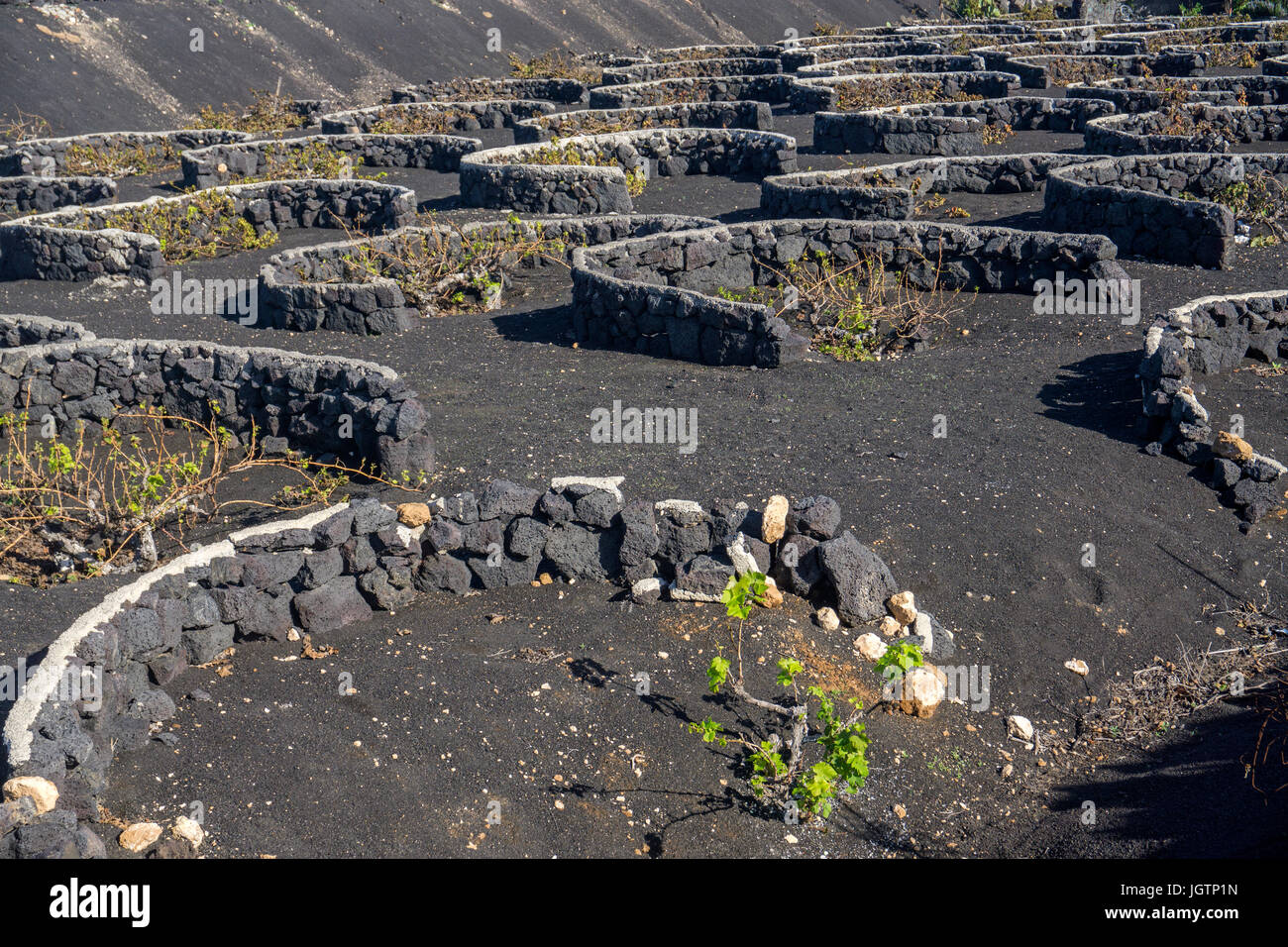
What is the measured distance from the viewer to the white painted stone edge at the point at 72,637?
550cm

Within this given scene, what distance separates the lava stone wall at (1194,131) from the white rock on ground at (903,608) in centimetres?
1451

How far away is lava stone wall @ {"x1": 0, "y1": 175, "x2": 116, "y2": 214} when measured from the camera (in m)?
20.7

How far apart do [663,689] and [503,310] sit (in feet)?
27.6

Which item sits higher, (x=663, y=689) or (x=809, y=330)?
(x=809, y=330)

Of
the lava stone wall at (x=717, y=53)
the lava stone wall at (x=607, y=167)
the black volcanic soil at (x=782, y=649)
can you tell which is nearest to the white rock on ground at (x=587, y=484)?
the black volcanic soil at (x=782, y=649)

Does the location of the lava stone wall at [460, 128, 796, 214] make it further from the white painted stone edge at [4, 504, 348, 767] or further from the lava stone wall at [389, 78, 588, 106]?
the white painted stone edge at [4, 504, 348, 767]

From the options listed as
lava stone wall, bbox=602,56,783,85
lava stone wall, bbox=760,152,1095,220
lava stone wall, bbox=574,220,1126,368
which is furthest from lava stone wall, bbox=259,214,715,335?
lava stone wall, bbox=602,56,783,85

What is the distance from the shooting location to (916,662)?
6176 millimetres

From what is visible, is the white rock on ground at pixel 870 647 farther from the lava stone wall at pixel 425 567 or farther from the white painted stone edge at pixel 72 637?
the white painted stone edge at pixel 72 637

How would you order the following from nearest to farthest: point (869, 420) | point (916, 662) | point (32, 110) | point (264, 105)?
point (916, 662)
point (869, 420)
point (32, 110)
point (264, 105)

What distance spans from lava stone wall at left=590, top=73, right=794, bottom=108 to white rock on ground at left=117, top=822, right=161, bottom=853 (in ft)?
78.2

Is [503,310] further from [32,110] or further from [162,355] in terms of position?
[32,110]

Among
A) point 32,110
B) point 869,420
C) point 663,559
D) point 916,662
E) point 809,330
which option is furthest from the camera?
point 32,110
